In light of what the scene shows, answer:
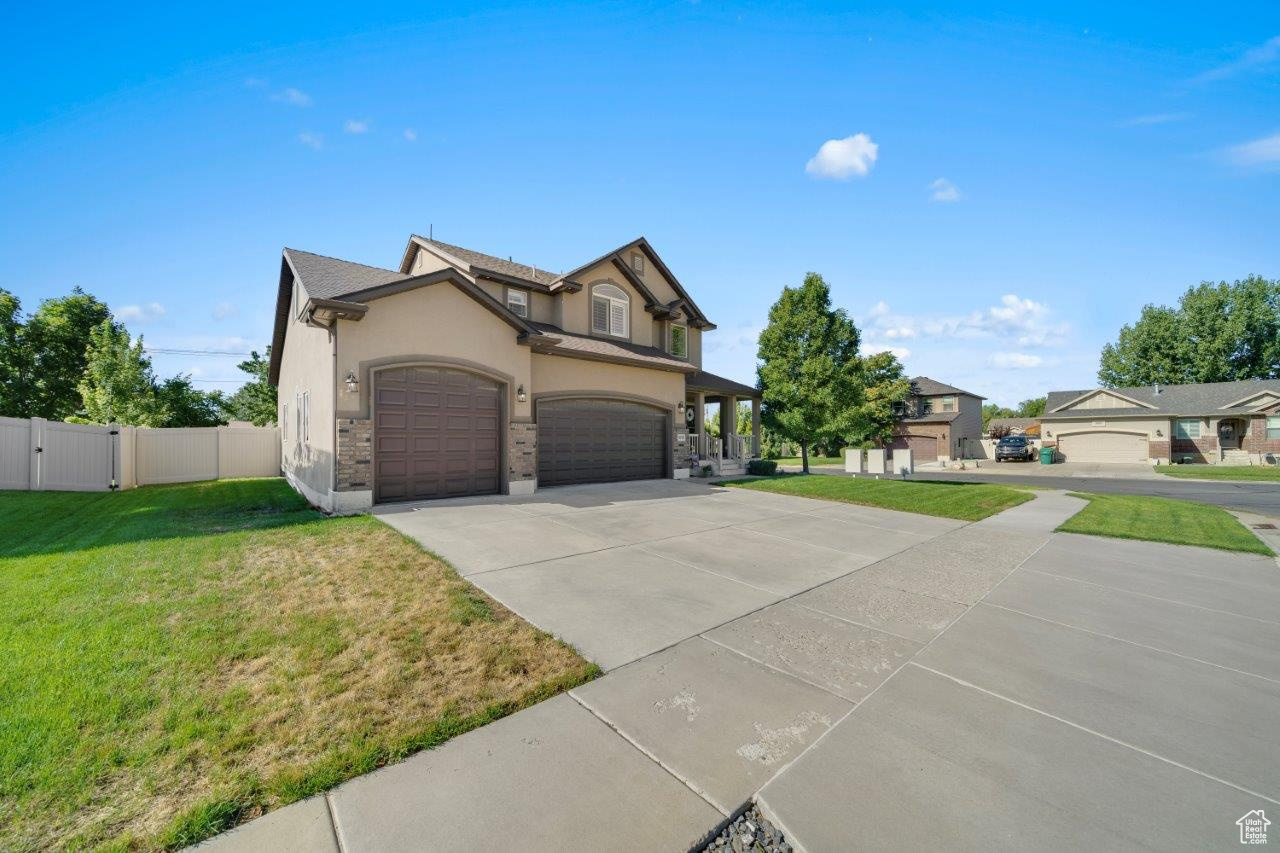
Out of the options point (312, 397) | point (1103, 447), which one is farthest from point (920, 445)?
point (312, 397)

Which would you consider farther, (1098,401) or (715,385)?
(1098,401)

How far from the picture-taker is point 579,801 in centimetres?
222

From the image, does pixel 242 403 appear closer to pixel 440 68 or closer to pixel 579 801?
pixel 440 68

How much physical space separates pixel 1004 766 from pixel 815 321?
58.3 ft

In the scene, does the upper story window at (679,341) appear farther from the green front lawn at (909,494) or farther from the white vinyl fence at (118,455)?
the white vinyl fence at (118,455)

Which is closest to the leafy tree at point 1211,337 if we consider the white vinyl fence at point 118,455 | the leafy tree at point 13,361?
the white vinyl fence at point 118,455

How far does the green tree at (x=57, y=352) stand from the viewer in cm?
2467

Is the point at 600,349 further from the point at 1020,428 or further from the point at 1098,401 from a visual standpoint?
the point at 1020,428

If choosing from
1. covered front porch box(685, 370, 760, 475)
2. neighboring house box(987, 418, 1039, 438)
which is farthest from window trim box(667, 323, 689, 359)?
neighboring house box(987, 418, 1039, 438)

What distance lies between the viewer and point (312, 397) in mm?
10719

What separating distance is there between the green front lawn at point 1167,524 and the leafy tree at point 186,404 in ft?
115

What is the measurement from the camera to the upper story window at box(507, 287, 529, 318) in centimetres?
1457

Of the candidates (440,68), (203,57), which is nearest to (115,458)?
(203,57)

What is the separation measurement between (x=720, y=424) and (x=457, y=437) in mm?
11751
